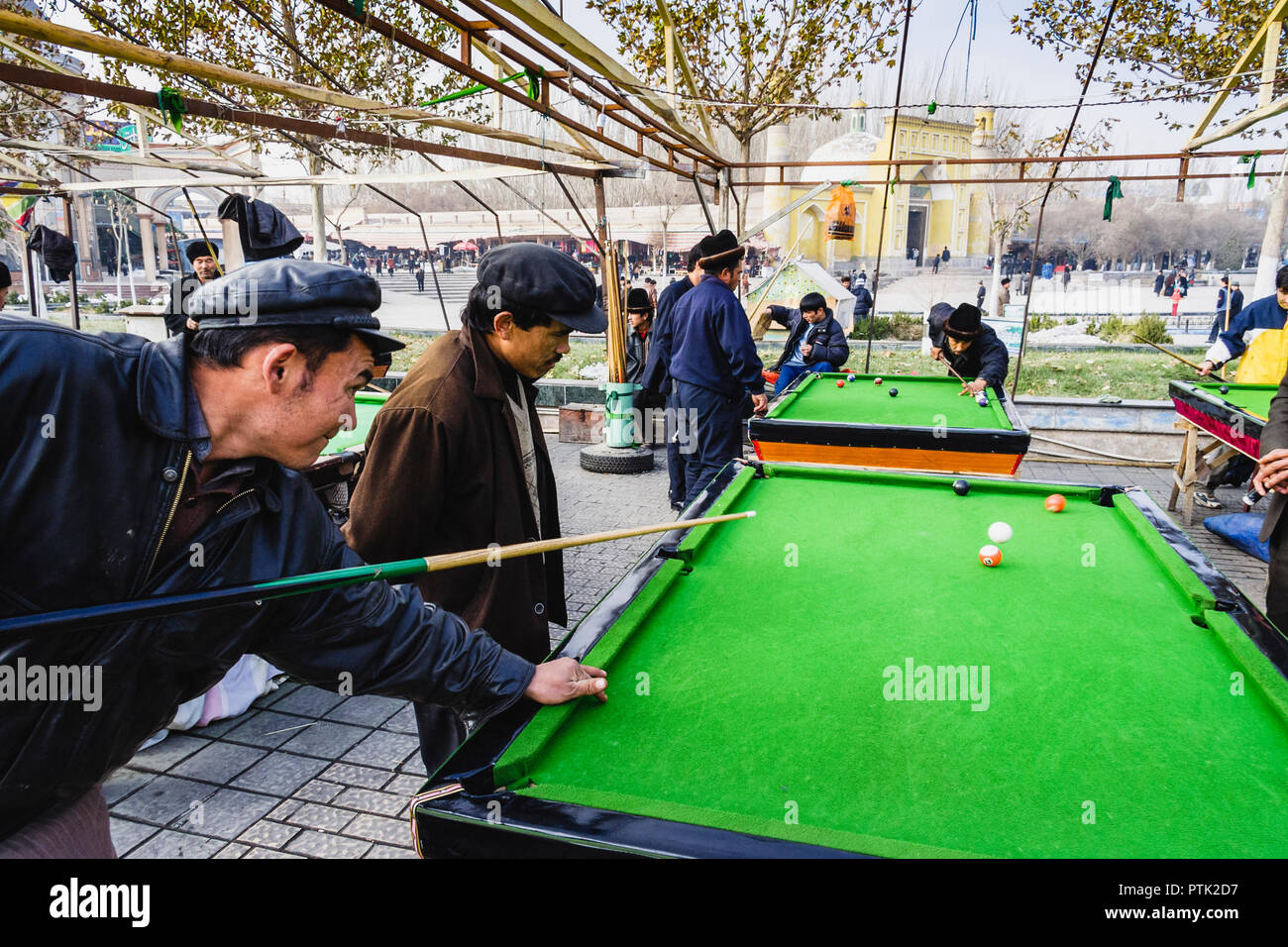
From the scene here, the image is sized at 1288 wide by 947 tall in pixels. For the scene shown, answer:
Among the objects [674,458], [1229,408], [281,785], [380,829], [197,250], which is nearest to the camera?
[380,829]

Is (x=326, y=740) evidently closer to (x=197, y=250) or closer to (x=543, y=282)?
(x=543, y=282)

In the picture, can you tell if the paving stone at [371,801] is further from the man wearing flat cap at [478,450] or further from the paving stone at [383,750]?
the man wearing flat cap at [478,450]

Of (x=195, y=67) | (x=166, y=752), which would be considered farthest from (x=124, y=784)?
(x=195, y=67)

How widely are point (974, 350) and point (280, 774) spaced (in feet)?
18.9

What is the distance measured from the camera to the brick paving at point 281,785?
253 cm

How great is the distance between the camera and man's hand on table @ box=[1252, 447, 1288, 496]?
2.67m

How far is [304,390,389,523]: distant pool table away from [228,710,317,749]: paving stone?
3.50ft

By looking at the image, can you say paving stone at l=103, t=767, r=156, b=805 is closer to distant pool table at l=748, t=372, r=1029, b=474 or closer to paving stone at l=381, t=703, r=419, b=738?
paving stone at l=381, t=703, r=419, b=738

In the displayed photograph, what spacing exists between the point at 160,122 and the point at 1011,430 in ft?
22.7

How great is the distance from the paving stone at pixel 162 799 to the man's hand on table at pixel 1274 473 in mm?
4002

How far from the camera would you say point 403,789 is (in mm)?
2832

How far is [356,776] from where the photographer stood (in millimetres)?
2910

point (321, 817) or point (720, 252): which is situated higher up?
point (720, 252)
